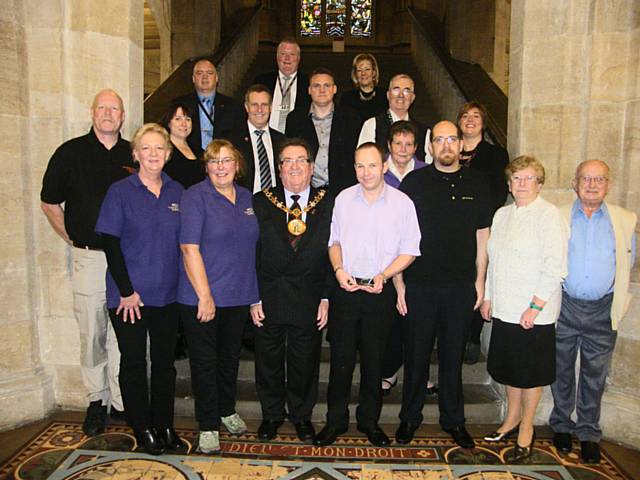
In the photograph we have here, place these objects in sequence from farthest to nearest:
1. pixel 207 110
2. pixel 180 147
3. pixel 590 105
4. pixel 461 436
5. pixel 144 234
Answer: pixel 207 110, pixel 590 105, pixel 180 147, pixel 461 436, pixel 144 234

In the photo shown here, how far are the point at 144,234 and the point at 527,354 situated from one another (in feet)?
7.51

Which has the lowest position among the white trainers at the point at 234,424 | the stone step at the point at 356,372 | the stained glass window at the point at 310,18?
the white trainers at the point at 234,424

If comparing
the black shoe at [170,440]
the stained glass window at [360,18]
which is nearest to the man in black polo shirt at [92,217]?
the black shoe at [170,440]

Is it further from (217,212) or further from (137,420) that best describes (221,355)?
(217,212)

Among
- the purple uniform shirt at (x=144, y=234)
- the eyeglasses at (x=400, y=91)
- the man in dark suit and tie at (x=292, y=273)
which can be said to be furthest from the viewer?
the eyeglasses at (x=400, y=91)

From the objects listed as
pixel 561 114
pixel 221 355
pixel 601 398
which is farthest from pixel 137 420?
pixel 561 114

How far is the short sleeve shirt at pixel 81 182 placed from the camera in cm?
345

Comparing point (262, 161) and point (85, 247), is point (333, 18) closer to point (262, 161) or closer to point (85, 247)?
point (262, 161)

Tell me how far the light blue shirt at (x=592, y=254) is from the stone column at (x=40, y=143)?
3056 millimetres

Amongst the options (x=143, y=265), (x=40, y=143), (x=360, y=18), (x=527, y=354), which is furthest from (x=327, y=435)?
(x=360, y=18)

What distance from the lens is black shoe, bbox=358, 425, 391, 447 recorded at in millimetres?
3516

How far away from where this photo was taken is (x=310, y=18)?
57.6 feet

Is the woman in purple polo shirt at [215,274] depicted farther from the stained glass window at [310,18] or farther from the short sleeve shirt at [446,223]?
the stained glass window at [310,18]

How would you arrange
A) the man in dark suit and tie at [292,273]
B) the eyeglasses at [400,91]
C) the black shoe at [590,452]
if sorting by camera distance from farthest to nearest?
the eyeglasses at [400,91], the black shoe at [590,452], the man in dark suit and tie at [292,273]
